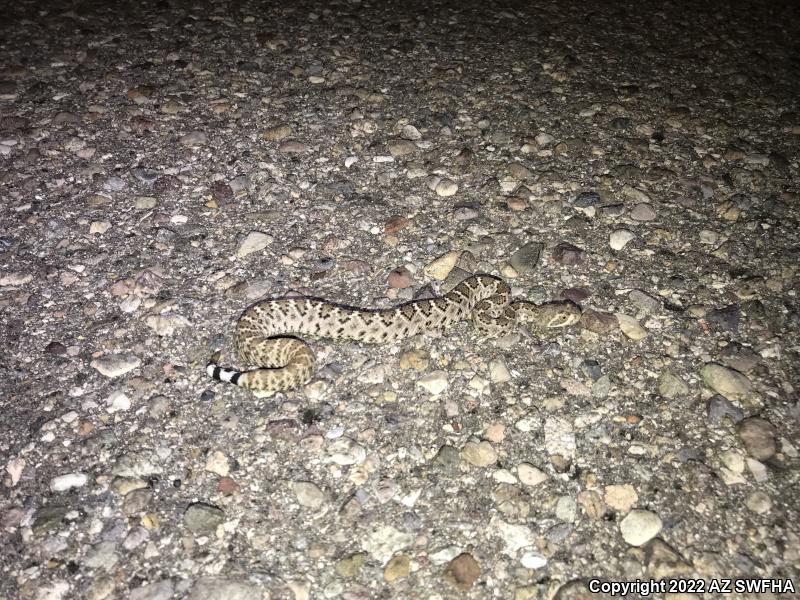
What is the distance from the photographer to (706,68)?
9570 mm

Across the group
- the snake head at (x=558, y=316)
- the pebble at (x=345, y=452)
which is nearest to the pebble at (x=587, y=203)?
the snake head at (x=558, y=316)

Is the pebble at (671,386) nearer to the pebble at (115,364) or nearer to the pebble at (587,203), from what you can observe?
the pebble at (587,203)

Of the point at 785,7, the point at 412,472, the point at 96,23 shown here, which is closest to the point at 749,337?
the point at 412,472

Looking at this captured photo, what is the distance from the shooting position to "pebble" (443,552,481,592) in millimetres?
4258

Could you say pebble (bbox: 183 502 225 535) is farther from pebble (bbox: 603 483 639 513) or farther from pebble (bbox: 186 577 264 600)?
pebble (bbox: 603 483 639 513)

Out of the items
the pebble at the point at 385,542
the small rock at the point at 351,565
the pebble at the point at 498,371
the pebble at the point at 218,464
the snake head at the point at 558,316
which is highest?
the snake head at the point at 558,316

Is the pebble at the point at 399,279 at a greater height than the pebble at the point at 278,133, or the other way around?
the pebble at the point at 278,133

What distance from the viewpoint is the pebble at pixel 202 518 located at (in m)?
4.49

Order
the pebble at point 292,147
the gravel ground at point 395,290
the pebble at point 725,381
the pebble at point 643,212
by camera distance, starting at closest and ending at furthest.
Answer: the gravel ground at point 395,290, the pebble at point 725,381, the pebble at point 643,212, the pebble at point 292,147

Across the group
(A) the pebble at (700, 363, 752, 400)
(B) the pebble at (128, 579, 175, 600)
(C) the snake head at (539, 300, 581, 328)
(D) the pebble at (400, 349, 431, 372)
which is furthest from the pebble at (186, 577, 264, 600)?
(A) the pebble at (700, 363, 752, 400)

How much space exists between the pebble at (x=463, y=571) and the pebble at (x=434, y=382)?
53.8 inches

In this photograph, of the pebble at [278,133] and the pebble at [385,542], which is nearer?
the pebble at [385,542]

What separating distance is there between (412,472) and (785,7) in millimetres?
10591

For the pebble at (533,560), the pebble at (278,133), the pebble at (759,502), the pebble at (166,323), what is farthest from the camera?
the pebble at (278,133)
